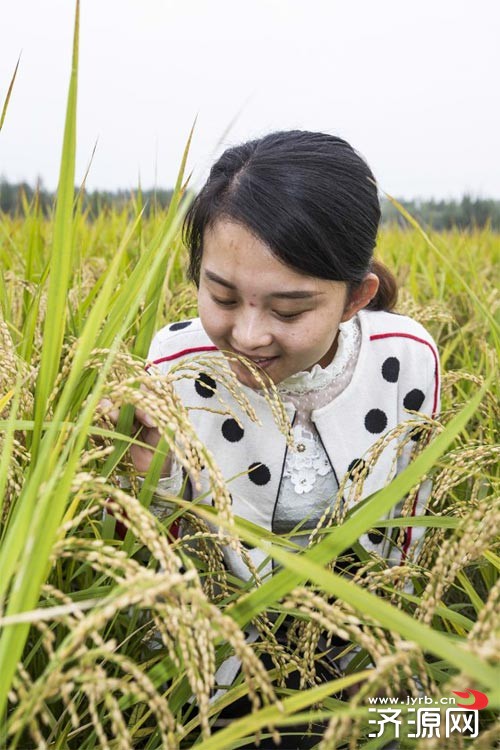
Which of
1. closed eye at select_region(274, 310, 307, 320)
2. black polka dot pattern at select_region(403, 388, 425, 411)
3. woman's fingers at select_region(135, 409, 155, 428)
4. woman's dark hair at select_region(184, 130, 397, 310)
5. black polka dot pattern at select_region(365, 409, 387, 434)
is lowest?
black polka dot pattern at select_region(365, 409, 387, 434)

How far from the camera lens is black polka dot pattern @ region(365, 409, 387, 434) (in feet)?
6.67

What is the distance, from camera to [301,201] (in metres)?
1.55

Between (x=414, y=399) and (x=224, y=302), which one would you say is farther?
(x=414, y=399)

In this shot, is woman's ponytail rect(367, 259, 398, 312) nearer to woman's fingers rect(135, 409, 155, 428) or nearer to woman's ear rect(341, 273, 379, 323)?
woman's ear rect(341, 273, 379, 323)

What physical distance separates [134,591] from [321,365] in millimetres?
1403

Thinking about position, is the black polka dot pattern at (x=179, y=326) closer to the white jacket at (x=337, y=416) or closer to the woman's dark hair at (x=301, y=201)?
the white jacket at (x=337, y=416)

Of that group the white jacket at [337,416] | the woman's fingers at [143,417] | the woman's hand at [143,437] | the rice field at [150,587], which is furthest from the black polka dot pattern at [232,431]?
the woman's fingers at [143,417]

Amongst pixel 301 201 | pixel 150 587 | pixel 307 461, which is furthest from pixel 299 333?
pixel 150 587

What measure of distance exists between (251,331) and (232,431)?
494 millimetres

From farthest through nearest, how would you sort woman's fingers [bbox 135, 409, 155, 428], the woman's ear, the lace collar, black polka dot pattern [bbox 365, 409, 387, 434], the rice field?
black polka dot pattern [bbox 365, 409, 387, 434] < the lace collar < the woman's ear < woman's fingers [bbox 135, 409, 155, 428] < the rice field

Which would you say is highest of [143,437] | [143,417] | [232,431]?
[143,417]

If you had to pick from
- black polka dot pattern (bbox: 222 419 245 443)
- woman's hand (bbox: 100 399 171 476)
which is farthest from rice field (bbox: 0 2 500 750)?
black polka dot pattern (bbox: 222 419 245 443)

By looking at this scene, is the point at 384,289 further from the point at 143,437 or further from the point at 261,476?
the point at 143,437

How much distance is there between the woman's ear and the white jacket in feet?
0.78
